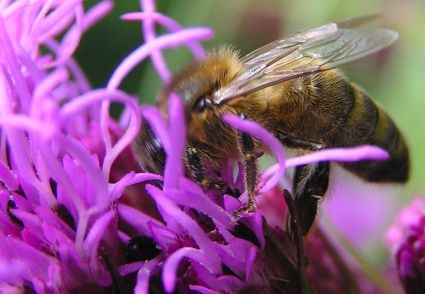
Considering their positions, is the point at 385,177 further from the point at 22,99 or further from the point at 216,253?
the point at 22,99

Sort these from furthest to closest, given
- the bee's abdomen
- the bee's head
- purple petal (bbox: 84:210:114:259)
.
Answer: the bee's abdomen < the bee's head < purple petal (bbox: 84:210:114:259)

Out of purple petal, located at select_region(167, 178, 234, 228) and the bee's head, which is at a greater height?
the bee's head

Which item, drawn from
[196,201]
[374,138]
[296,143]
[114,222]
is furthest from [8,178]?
[374,138]

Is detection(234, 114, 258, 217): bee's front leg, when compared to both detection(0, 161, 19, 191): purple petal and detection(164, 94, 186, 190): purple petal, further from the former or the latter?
detection(0, 161, 19, 191): purple petal

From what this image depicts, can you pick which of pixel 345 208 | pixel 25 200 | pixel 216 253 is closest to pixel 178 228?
pixel 216 253

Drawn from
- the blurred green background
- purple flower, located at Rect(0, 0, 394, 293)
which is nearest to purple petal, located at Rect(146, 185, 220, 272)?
purple flower, located at Rect(0, 0, 394, 293)

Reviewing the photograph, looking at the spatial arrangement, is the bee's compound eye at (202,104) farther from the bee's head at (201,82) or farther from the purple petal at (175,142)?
the purple petal at (175,142)
